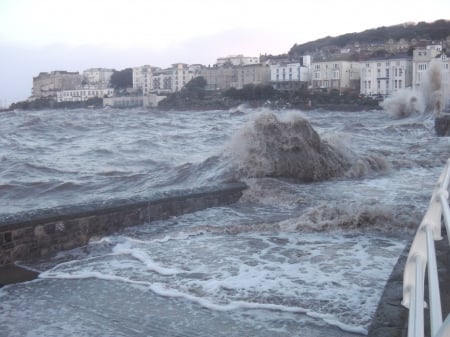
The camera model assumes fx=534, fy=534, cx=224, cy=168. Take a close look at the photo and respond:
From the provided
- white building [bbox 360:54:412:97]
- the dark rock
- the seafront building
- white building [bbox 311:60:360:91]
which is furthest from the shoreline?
the seafront building

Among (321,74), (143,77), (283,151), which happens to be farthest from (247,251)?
(143,77)

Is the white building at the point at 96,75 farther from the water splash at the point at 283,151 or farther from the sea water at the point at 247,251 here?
the sea water at the point at 247,251

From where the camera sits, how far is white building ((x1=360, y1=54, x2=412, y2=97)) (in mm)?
85375

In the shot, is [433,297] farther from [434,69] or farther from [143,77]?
[143,77]

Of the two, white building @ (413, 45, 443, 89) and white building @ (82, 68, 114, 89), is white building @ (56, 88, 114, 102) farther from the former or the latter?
white building @ (413, 45, 443, 89)

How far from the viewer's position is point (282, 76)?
115 meters

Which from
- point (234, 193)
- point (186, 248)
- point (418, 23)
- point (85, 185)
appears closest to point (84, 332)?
point (186, 248)

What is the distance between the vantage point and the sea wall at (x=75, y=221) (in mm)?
5766

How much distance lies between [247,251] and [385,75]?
87704 millimetres

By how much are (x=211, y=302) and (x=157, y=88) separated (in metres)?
149

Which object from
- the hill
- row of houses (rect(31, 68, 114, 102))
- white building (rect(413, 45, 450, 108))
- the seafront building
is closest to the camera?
white building (rect(413, 45, 450, 108))

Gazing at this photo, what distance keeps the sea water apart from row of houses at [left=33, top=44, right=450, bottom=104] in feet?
142

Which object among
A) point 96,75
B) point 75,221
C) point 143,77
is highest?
point 96,75

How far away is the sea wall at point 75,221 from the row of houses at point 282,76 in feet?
158
